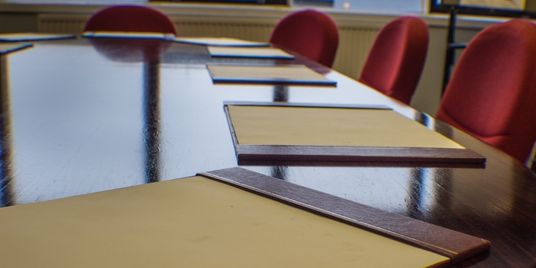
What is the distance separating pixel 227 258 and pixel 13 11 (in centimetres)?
361

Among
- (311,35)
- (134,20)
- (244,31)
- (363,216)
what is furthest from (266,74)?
(244,31)

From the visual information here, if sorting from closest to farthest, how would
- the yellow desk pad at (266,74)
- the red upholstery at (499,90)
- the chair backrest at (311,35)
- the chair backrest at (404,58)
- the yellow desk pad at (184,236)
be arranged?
the yellow desk pad at (184,236) → the red upholstery at (499,90) → the yellow desk pad at (266,74) → the chair backrest at (404,58) → the chair backrest at (311,35)

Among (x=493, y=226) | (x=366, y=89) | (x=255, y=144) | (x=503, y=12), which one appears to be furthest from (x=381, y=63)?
(x=503, y=12)

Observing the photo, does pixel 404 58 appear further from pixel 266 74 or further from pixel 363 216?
pixel 363 216

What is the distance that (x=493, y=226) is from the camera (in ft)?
1.49

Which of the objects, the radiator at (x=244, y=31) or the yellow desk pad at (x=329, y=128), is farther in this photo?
the radiator at (x=244, y=31)

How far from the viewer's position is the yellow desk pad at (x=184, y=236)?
36 cm

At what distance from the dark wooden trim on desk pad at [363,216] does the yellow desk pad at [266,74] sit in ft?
2.48

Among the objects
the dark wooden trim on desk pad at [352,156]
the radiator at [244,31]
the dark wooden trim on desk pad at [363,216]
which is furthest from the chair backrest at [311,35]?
the dark wooden trim on desk pad at [363,216]

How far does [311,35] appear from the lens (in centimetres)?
282

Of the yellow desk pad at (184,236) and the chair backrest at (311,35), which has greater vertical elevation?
the yellow desk pad at (184,236)

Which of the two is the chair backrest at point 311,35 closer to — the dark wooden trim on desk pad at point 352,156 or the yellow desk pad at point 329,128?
the yellow desk pad at point 329,128

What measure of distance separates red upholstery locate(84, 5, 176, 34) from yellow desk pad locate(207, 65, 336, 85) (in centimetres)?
163

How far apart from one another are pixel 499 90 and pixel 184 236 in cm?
107
